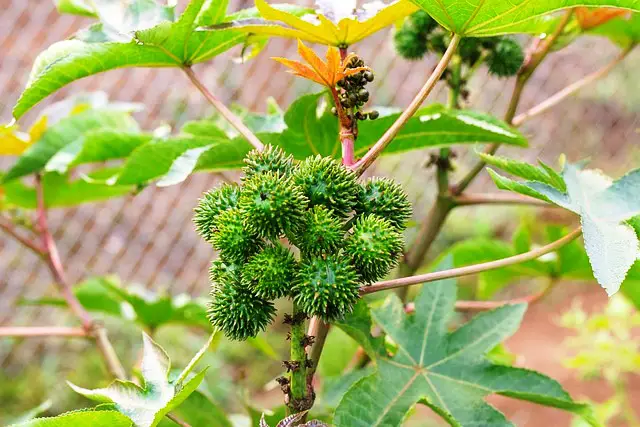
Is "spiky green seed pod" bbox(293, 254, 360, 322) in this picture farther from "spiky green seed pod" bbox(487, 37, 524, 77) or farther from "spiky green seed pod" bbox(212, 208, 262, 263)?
"spiky green seed pod" bbox(487, 37, 524, 77)

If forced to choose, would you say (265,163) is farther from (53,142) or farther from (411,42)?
(53,142)

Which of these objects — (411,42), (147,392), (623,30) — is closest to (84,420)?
(147,392)

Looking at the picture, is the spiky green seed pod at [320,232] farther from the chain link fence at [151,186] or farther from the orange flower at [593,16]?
the chain link fence at [151,186]

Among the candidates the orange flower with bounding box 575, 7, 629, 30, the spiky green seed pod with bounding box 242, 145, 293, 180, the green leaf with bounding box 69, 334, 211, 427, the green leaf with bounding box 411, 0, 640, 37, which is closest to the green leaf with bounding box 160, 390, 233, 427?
the green leaf with bounding box 69, 334, 211, 427

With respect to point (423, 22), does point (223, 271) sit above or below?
below

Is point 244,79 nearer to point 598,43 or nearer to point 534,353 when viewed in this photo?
point 534,353

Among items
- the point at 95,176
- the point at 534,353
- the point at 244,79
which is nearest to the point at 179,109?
the point at 244,79
